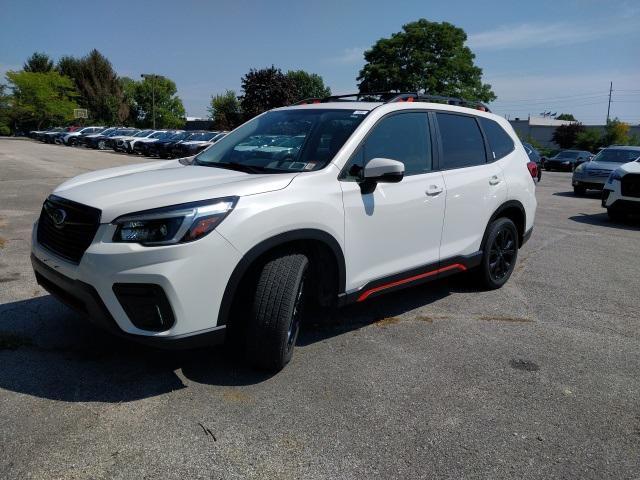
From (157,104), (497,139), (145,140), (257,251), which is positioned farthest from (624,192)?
(157,104)

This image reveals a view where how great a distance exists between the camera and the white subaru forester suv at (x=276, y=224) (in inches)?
110

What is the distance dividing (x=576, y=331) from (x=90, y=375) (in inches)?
146

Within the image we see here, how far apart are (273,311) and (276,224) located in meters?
0.51

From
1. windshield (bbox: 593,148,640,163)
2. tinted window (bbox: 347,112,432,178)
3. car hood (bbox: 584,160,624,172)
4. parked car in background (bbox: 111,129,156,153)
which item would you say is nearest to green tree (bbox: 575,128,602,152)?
windshield (bbox: 593,148,640,163)

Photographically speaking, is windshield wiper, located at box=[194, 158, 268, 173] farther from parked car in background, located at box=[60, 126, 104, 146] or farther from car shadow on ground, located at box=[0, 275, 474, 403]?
parked car in background, located at box=[60, 126, 104, 146]

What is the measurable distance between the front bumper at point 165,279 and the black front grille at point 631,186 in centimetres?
956

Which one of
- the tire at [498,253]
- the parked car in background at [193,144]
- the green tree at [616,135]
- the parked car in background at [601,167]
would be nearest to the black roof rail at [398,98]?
the tire at [498,253]

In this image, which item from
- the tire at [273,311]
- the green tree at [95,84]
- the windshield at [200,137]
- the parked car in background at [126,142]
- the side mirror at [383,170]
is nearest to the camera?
the tire at [273,311]

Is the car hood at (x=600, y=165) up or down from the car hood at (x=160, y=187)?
down

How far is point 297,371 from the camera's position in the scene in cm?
340

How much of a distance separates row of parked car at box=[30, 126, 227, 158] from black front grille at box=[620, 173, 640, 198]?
13803mm

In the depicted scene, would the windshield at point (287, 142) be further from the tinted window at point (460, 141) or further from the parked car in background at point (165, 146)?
the parked car in background at point (165, 146)

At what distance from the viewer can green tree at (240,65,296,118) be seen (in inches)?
1708

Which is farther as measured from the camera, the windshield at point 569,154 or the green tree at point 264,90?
the green tree at point 264,90
